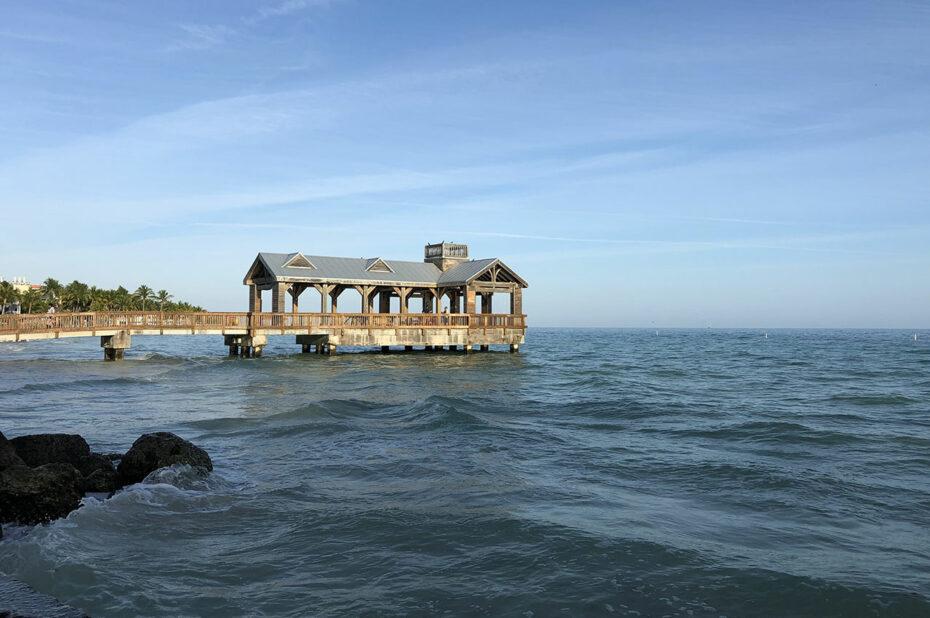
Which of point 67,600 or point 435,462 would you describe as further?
point 435,462

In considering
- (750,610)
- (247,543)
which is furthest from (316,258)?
(750,610)

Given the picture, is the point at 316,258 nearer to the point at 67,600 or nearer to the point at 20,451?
the point at 20,451

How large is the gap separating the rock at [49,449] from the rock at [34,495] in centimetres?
178

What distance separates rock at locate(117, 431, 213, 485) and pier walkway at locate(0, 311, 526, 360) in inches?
989

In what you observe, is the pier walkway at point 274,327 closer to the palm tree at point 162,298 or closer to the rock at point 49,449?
the rock at point 49,449

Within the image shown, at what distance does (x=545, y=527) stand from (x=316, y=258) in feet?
114

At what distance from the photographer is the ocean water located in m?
6.46

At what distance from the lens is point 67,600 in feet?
20.1

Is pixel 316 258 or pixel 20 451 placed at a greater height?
pixel 316 258

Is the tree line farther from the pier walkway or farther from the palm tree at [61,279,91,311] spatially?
the pier walkway

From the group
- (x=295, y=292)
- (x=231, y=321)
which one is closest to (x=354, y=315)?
(x=295, y=292)

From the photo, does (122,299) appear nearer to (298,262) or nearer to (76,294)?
(76,294)

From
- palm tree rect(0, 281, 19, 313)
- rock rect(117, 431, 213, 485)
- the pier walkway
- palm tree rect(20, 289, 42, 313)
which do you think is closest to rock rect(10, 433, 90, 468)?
rock rect(117, 431, 213, 485)

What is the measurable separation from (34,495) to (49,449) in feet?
8.65
